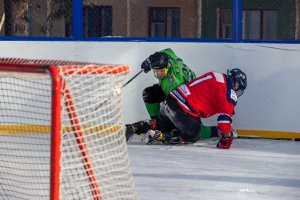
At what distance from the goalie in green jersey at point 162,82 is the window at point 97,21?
4.56 ft

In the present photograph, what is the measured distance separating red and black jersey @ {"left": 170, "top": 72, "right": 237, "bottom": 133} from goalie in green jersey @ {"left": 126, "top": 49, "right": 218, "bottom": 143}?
0.16 meters

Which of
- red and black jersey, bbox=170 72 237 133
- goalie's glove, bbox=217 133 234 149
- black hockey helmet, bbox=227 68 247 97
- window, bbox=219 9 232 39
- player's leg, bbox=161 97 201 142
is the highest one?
window, bbox=219 9 232 39

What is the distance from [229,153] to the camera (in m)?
8.93

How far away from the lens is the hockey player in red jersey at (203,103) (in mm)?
9086

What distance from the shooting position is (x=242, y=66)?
9656 mm

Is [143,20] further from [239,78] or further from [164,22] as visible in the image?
[239,78]

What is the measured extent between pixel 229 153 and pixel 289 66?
1167mm

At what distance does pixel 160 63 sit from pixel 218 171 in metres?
1.74

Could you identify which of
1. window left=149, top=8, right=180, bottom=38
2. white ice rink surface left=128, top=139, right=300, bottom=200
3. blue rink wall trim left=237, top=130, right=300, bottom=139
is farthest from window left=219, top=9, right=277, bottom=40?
white ice rink surface left=128, top=139, right=300, bottom=200

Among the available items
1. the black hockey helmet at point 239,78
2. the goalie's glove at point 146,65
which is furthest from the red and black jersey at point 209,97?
the goalie's glove at point 146,65

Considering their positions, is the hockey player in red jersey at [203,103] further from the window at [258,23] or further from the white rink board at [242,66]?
the window at [258,23]

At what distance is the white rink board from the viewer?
9.60 meters

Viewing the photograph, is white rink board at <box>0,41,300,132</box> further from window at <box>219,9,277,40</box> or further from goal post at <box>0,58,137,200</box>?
goal post at <box>0,58,137,200</box>

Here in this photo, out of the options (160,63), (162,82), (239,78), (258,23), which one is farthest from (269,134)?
(258,23)
